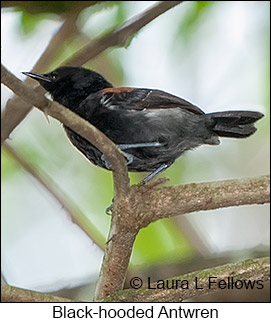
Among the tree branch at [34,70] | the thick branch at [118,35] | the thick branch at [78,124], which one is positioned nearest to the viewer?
the thick branch at [78,124]

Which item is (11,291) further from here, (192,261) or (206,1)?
(206,1)

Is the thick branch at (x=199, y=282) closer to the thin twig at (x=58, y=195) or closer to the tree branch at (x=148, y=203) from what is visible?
the tree branch at (x=148, y=203)

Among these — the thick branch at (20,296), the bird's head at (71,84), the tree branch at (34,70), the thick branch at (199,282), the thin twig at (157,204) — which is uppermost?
the tree branch at (34,70)

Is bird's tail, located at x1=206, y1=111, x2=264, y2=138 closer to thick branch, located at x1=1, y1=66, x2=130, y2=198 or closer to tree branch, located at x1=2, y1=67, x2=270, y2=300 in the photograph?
tree branch, located at x1=2, y1=67, x2=270, y2=300

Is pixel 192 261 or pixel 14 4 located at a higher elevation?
pixel 14 4

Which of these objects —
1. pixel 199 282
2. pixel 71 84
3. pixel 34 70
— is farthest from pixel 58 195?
pixel 199 282

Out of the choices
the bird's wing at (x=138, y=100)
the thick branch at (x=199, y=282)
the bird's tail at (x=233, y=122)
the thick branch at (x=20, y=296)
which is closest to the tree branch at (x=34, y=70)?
the bird's wing at (x=138, y=100)

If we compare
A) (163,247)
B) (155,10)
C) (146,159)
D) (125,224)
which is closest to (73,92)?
(146,159)

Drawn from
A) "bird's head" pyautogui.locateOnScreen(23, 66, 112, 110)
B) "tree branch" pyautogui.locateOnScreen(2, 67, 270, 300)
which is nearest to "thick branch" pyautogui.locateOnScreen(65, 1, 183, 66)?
"bird's head" pyautogui.locateOnScreen(23, 66, 112, 110)
